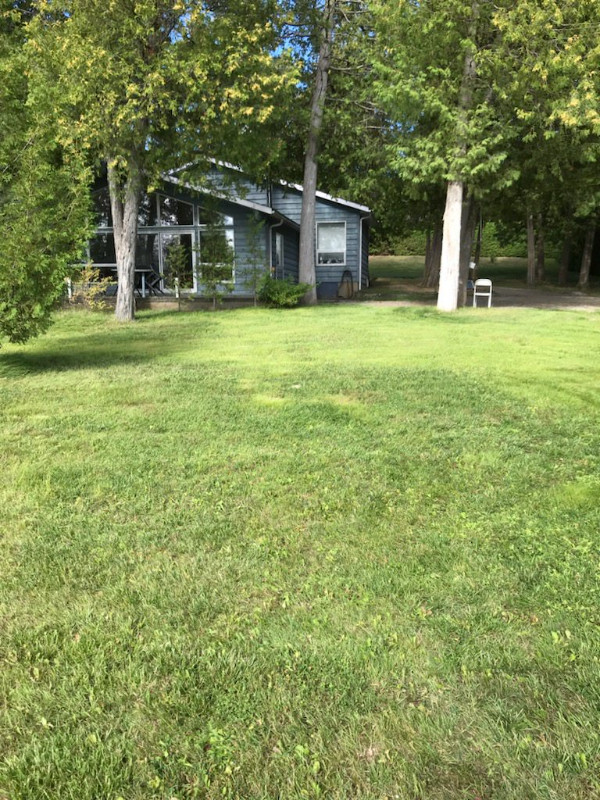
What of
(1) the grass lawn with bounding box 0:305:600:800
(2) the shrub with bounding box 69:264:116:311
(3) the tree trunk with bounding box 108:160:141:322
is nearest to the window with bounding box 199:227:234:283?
(2) the shrub with bounding box 69:264:116:311

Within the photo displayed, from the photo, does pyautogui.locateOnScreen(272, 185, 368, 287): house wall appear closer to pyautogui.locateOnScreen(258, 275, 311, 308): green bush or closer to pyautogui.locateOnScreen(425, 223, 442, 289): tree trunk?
pyautogui.locateOnScreen(425, 223, 442, 289): tree trunk

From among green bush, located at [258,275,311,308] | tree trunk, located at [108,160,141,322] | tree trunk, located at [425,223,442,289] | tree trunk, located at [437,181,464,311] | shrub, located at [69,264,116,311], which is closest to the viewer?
tree trunk, located at [108,160,141,322]

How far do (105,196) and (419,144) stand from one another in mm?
9851

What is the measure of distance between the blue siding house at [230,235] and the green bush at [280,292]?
51 centimetres

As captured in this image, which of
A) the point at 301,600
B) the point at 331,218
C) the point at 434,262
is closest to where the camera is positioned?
the point at 301,600

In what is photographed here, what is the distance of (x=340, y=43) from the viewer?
59.5 ft

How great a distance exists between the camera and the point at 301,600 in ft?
7.71

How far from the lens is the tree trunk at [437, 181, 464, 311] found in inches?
608

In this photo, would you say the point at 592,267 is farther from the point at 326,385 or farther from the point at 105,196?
the point at 326,385

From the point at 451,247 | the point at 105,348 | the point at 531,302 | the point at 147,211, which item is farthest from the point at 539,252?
the point at 105,348

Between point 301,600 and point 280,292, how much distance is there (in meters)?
14.4

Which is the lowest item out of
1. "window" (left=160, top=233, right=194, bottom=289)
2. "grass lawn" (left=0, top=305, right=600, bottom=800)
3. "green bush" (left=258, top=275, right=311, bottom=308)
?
"grass lawn" (left=0, top=305, right=600, bottom=800)

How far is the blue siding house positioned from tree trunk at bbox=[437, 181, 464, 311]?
4.80m

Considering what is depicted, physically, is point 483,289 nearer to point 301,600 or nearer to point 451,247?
point 451,247
